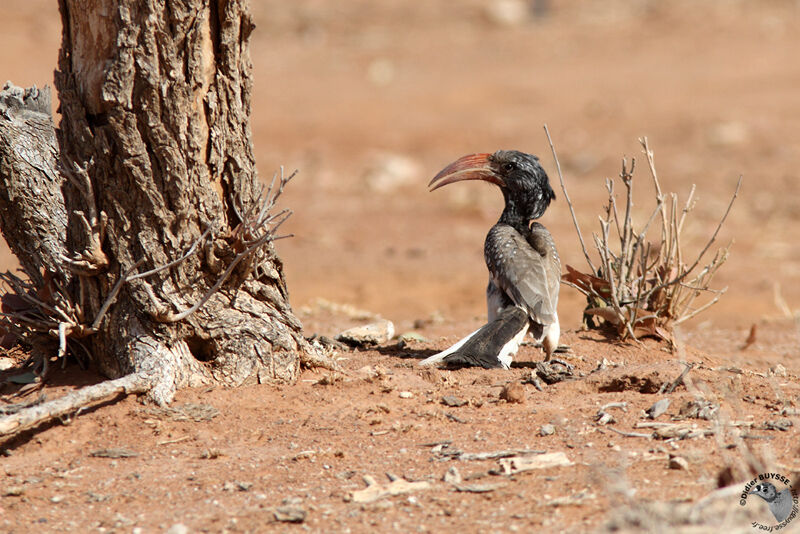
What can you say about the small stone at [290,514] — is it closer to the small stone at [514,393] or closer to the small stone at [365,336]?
the small stone at [514,393]

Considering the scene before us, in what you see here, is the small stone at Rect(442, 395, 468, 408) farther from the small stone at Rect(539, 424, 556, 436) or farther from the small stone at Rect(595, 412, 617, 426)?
the small stone at Rect(595, 412, 617, 426)

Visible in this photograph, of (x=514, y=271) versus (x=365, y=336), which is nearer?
(x=514, y=271)

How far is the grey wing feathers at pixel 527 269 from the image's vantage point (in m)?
5.00

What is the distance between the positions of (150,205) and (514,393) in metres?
1.80

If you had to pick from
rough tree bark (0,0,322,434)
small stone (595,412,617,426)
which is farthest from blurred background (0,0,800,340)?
small stone (595,412,617,426)

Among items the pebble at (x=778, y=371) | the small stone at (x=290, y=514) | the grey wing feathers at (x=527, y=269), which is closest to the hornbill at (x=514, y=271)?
the grey wing feathers at (x=527, y=269)

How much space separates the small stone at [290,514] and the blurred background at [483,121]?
3212 millimetres

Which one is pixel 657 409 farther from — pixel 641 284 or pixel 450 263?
pixel 450 263

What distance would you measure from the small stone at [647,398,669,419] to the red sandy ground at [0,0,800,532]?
59 millimetres

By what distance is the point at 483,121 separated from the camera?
15.9 m

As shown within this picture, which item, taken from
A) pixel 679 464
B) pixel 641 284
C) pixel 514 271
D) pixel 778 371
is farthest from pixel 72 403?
pixel 778 371

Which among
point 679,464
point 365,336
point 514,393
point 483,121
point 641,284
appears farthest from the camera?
point 483,121

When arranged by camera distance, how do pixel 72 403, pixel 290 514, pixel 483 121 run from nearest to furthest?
pixel 290 514, pixel 72 403, pixel 483 121

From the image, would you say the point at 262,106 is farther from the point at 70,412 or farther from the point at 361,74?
the point at 70,412
